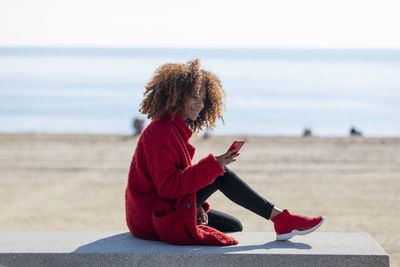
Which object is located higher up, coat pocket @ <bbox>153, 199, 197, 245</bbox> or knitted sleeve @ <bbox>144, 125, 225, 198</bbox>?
knitted sleeve @ <bbox>144, 125, 225, 198</bbox>

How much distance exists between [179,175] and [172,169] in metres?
0.05

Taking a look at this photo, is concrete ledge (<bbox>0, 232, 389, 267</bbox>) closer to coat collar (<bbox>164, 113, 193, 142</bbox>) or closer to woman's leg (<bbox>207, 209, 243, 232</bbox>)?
woman's leg (<bbox>207, 209, 243, 232</bbox>)

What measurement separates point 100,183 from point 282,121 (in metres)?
25.3

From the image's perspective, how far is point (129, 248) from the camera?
3.29 m

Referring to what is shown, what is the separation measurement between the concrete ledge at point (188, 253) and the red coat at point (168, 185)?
7cm

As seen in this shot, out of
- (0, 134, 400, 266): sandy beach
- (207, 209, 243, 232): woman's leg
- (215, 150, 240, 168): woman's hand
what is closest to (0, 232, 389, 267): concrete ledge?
(207, 209, 243, 232): woman's leg

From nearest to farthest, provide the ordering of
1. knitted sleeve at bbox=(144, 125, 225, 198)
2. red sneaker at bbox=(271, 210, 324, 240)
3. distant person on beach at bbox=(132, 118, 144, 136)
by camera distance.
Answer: knitted sleeve at bbox=(144, 125, 225, 198), red sneaker at bbox=(271, 210, 324, 240), distant person on beach at bbox=(132, 118, 144, 136)

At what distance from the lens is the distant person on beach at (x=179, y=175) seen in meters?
3.19

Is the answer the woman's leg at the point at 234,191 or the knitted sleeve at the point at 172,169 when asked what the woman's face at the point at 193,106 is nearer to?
the knitted sleeve at the point at 172,169

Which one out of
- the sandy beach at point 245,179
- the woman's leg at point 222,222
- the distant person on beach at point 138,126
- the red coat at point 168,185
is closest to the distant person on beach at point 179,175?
the red coat at point 168,185

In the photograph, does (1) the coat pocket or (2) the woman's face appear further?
(2) the woman's face

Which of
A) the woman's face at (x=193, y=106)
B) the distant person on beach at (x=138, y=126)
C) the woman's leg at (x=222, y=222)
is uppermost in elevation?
the distant person on beach at (x=138, y=126)

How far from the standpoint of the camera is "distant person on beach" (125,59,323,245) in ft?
10.5

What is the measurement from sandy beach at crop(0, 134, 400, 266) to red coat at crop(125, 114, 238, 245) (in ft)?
8.39
